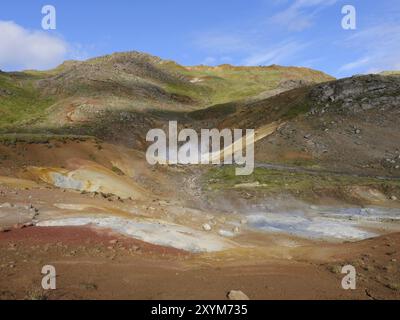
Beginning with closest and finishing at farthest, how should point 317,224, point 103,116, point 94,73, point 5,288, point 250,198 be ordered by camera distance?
point 5,288
point 317,224
point 250,198
point 103,116
point 94,73

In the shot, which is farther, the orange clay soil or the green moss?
the green moss

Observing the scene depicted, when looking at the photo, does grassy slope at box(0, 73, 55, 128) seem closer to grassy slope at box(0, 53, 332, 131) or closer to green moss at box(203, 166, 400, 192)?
grassy slope at box(0, 53, 332, 131)

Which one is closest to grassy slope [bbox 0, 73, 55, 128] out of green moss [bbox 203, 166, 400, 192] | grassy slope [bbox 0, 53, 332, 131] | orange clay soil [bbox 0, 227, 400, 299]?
grassy slope [bbox 0, 53, 332, 131]

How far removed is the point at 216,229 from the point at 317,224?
5.68 meters

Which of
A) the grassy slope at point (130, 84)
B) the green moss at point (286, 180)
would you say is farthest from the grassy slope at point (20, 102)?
the green moss at point (286, 180)

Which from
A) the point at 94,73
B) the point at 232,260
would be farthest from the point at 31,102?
the point at 232,260

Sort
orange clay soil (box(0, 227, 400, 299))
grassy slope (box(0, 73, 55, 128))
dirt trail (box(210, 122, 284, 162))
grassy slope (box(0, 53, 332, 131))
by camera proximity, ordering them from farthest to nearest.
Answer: grassy slope (box(0, 53, 332, 131)) → grassy slope (box(0, 73, 55, 128)) → dirt trail (box(210, 122, 284, 162)) → orange clay soil (box(0, 227, 400, 299))

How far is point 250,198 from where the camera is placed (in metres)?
27.4

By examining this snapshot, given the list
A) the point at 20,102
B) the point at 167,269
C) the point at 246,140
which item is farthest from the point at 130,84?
the point at 167,269

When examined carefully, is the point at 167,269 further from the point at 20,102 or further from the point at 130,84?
the point at 130,84

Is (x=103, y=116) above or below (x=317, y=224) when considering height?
above

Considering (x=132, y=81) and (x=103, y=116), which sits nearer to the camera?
(x=103, y=116)

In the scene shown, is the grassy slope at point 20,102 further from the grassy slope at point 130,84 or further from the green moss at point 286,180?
the green moss at point 286,180
